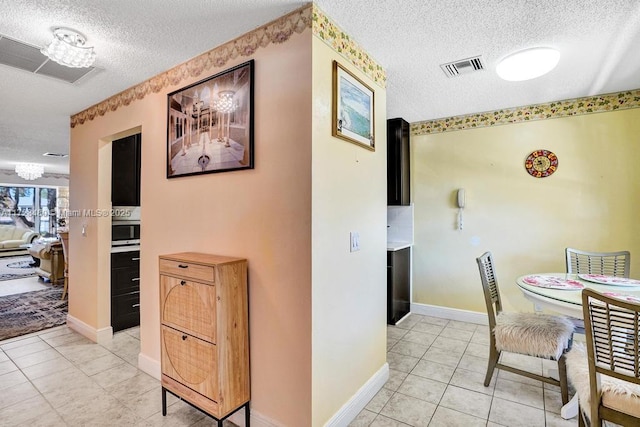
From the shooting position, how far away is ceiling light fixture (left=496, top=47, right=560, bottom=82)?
6.66ft

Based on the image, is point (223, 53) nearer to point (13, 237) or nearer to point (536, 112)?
point (536, 112)

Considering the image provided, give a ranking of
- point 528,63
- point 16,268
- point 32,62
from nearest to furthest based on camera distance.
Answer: point 528,63, point 32,62, point 16,268

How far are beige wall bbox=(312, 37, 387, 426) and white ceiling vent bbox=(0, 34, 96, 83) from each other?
1957mm

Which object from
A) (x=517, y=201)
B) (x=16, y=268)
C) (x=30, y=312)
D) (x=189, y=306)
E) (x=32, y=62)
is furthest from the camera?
(x=16, y=268)

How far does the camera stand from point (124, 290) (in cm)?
339

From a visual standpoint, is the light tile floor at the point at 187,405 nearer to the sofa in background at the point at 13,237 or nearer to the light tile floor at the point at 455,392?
the light tile floor at the point at 455,392

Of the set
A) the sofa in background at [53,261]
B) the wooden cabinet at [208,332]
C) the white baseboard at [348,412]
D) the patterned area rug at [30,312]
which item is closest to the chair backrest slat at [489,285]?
the white baseboard at [348,412]

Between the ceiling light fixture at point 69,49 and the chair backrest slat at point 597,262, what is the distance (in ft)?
13.5

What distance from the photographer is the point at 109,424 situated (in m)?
1.91

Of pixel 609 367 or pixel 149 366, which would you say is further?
pixel 149 366

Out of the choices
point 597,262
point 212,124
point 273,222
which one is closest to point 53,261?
point 212,124

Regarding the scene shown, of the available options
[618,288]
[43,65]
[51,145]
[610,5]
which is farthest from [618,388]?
[51,145]

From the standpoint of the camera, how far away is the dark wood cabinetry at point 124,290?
10.8 feet

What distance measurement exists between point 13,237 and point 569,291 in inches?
478
